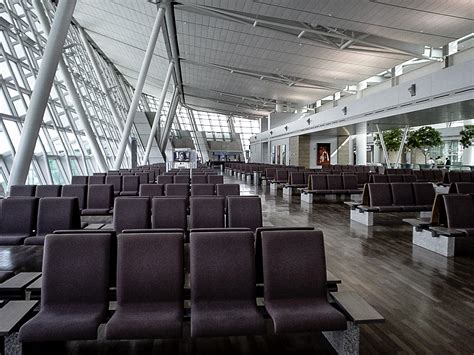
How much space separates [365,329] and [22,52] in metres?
12.9

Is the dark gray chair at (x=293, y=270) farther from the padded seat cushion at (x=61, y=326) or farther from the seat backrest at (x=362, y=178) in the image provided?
the seat backrest at (x=362, y=178)

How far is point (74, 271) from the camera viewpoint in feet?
8.99

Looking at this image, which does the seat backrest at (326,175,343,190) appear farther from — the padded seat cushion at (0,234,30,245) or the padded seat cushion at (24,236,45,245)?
the padded seat cushion at (0,234,30,245)

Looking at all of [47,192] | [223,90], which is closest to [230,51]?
[223,90]

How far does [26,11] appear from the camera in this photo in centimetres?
1248

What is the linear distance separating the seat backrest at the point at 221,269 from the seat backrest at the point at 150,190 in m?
4.79

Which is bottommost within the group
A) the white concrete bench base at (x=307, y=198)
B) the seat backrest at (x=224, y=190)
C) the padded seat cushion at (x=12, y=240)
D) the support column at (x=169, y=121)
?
the white concrete bench base at (x=307, y=198)

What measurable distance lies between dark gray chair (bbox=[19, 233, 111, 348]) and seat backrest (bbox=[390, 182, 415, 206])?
6897mm

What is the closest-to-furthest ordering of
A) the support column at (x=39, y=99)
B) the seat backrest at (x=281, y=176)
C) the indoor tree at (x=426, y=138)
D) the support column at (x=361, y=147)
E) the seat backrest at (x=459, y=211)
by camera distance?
1. the seat backrest at (x=459, y=211)
2. the support column at (x=39, y=99)
3. the seat backrest at (x=281, y=176)
4. the indoor tree at (x=426, y=138)
5. the support column at (x=361, y=147)

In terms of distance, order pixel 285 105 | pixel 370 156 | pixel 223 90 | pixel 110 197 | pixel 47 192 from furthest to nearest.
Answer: pixel 370 156 < pixel 285 105 < pixel 223 90 < pixel 110 197 < pixel 47 192

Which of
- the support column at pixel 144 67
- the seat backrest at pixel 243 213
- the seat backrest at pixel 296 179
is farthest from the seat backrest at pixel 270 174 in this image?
the seat backrest at pixel 243 213

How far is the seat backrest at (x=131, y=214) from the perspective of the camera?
487 centimetres

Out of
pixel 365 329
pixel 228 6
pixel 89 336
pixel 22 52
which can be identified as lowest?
pixel 365 329

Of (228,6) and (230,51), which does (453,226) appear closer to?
(228,6)
